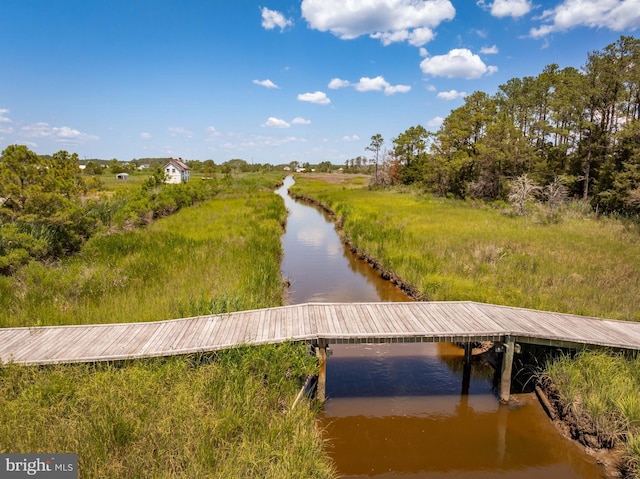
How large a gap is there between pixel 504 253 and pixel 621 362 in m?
7.76

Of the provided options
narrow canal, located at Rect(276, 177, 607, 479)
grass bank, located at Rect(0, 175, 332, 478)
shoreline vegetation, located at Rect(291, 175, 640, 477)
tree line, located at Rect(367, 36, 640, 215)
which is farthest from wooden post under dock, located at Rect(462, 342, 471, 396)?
tree line, located at Rect(367, 36, 640, 215)

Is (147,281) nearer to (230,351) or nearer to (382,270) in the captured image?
(230,351)

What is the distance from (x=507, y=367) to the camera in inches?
296

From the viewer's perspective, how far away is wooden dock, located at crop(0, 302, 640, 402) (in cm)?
665

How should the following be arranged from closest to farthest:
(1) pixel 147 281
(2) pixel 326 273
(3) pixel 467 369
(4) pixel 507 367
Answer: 1. (4) pixel 507 367
2. (3) pixel 467 369
3. (1) pixel 147 281
4. (2) pixel 326 273

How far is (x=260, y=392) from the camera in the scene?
617 centimetres

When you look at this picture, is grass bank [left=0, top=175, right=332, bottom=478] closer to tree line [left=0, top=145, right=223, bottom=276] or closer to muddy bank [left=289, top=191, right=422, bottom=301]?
tree line [left=0, top=145, right=223, bottom=276]

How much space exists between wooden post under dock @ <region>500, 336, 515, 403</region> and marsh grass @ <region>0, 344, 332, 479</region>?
4147mm

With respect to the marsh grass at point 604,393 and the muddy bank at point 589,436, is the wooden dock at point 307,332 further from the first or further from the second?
the muddy bank at point 589,436

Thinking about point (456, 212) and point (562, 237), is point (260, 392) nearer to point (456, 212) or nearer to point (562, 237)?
point (562, 237)

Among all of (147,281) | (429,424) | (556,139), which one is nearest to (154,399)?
(429,424)

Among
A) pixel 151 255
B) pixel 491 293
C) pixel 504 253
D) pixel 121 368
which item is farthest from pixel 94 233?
pixel 504 253

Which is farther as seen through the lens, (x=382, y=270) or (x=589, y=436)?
(x=382, y=270)

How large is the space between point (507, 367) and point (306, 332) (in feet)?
13.6
